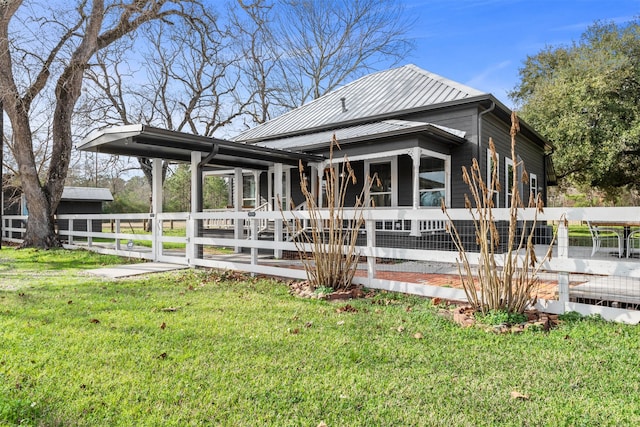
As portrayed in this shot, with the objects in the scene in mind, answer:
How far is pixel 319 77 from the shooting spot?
84.9 feet

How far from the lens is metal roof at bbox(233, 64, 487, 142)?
1138 centimetres

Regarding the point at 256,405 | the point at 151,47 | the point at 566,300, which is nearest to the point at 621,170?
the point at 566,300

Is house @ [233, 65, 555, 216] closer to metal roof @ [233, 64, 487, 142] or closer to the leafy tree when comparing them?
metal roof @ [233, 64, 487, 142]

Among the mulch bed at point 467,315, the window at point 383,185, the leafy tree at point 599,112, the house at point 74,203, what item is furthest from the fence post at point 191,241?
the leafy tree at point 599,112

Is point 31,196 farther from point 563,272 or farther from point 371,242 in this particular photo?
point 563,272

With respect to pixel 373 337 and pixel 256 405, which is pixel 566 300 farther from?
pixel 256 405

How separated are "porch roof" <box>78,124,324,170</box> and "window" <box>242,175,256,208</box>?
5.22 metres

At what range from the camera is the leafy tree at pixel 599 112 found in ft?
52.5

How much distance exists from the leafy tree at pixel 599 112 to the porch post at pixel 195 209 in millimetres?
15386

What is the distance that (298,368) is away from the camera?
116 inches

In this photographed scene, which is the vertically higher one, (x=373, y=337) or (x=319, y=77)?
(x=319, y=77)

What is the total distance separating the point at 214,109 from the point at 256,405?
25.9m

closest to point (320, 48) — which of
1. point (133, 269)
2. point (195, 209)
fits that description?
point (195, 209)

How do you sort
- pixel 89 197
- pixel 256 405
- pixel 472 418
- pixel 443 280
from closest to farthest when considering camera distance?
pixel 472 418
pixel 256 405
pixel 443 280
pixel 89 197
